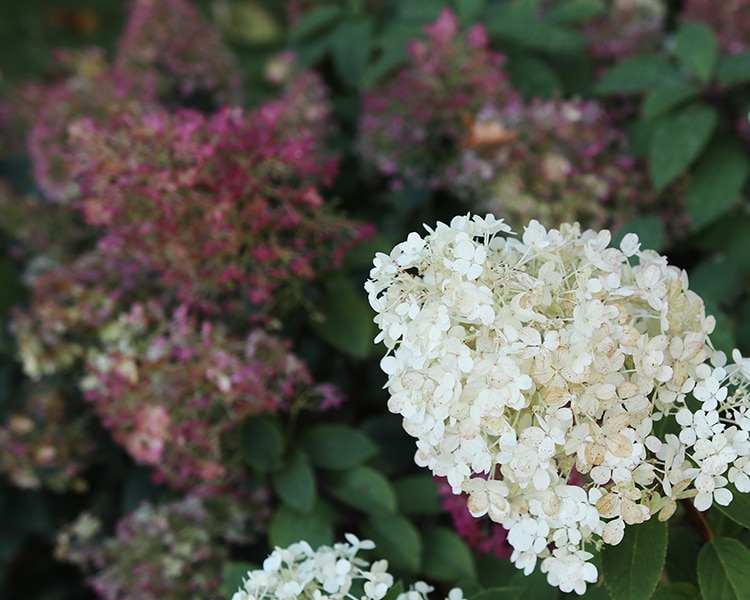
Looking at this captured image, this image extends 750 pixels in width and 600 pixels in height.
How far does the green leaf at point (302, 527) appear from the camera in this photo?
3.50 ft

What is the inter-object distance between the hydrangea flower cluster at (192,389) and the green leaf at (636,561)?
1.66ft

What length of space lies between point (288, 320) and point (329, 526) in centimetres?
34

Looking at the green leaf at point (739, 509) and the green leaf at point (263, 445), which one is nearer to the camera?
the green leaf at point (739, 509)

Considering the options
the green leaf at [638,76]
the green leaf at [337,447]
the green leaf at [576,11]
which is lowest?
the green leaf at [337,447]

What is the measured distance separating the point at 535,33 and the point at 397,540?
95 centimetres

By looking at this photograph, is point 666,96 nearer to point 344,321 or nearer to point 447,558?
point 344,321

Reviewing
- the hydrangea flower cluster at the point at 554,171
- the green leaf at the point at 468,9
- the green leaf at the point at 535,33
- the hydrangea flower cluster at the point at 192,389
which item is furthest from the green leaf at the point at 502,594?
the green leaf at the point at 468,9

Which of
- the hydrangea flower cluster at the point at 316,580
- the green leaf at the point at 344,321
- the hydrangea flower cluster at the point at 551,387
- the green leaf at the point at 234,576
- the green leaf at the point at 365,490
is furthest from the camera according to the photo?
the green leaf at the point at 344,321

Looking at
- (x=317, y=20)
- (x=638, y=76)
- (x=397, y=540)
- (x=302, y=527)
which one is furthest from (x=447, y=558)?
(x=317, y=20)

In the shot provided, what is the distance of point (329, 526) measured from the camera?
3.55ft

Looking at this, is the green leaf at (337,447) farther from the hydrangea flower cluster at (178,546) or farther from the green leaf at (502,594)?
the green leaf at (502,594)

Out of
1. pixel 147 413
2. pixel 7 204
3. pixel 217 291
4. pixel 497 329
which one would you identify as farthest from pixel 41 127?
pixel 497 329

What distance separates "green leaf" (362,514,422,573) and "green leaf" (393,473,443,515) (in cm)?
3

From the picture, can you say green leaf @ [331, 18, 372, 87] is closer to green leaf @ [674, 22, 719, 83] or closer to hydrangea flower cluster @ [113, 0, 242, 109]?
hydrangea flower cluster @ [113, 0, 242, 109]
